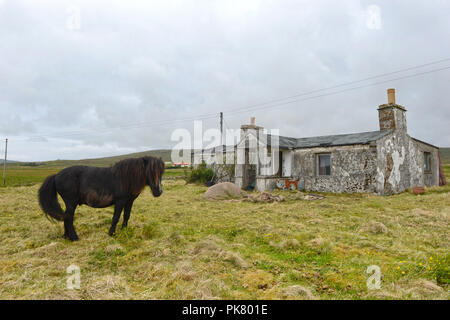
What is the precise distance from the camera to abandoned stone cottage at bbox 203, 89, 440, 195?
13.7 meters

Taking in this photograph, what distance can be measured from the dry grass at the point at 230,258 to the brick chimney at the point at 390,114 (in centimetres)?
894

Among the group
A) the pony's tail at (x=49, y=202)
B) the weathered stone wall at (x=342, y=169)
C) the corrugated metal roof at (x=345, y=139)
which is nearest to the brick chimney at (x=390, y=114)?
the corrugated metal roof at (x=345, y=139)

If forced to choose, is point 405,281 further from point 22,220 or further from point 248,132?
point 248,132

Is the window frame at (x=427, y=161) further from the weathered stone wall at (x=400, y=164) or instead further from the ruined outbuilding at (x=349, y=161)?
the weathered stone wall at (x=400, y=164)

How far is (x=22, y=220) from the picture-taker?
7.01 meters

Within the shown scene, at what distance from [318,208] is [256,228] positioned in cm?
422

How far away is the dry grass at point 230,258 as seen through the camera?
9.72ft

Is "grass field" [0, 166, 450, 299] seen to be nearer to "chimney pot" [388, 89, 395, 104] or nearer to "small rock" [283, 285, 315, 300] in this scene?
"small rock" [283, 285, 315, 300]

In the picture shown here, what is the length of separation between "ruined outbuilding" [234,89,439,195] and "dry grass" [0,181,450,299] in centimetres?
671

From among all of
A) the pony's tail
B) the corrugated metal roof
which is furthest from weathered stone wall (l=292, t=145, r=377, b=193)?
the pony's tail

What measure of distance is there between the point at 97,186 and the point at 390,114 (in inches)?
628

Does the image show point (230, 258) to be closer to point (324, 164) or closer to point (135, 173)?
point (135, 173)

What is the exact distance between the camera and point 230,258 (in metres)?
4.05
